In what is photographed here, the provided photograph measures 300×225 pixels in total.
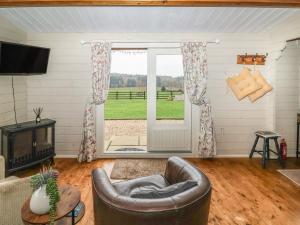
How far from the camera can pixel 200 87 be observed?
5.26 meters

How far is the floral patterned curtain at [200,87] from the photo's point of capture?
17.1ft

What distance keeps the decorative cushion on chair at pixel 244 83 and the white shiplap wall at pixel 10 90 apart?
13.3ft

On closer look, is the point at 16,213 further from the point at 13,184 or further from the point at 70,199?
the point at 70,199

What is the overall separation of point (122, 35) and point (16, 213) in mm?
3755

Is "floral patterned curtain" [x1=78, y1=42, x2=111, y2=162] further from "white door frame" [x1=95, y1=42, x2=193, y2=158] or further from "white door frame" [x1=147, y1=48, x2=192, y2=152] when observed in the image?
"white door frame" [x1=147, y1=48, x2=192, y2=152]

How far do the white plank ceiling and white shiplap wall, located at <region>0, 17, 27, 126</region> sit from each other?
0.15 meters

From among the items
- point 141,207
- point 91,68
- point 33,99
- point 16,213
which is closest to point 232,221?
point 141,207

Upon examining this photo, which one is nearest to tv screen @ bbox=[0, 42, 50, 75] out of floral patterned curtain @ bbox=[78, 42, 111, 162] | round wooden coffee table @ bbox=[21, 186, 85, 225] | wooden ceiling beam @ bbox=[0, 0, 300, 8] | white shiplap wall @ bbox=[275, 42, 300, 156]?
floral patterned curtain @ bbox=[78, 42, 111, 162]

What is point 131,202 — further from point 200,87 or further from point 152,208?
point 200,87

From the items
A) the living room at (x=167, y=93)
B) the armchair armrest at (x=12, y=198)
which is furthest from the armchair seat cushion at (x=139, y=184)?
the living room at (x=167, y=93)

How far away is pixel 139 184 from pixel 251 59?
12.2 feet

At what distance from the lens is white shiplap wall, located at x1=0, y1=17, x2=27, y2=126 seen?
4.40 meters

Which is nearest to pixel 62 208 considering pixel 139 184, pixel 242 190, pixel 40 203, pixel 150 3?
pixel 40 203

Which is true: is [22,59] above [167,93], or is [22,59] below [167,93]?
above
